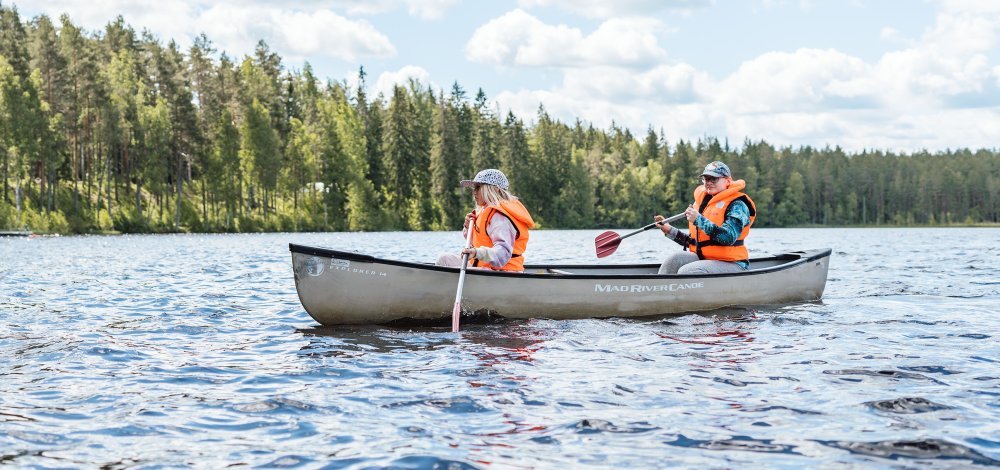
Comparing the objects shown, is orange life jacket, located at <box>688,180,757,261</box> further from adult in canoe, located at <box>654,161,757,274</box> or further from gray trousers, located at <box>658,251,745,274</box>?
gray trousers, located at <box>658,251,745,274</box>

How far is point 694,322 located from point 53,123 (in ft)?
205

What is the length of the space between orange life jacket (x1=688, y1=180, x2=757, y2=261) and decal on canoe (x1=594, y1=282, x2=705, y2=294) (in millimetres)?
809

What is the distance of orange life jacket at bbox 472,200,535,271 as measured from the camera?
423 inches

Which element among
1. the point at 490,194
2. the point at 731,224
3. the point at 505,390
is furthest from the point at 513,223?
the point at 505,390

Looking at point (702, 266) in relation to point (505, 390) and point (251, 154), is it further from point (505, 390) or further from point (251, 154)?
point (251, 154)

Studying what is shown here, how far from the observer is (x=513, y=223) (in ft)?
35.7

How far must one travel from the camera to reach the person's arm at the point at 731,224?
39.2 ft

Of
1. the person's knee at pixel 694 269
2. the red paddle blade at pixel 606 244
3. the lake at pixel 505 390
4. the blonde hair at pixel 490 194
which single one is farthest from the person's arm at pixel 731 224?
the blonde hair at pixel 490 194

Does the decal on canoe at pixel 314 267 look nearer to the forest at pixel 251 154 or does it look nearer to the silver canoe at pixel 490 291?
the silver canoe at pixel 490 291

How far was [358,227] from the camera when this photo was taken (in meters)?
79.5

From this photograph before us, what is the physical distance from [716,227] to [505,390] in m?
5.86

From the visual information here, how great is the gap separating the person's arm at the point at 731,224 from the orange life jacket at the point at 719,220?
0.06 m

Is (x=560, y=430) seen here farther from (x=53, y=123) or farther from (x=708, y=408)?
(x=53, y=123)

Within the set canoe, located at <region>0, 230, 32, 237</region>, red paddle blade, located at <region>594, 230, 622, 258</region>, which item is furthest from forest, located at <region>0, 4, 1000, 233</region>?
red paddle blade, located at <region>594, 230, 622, 258</region>
